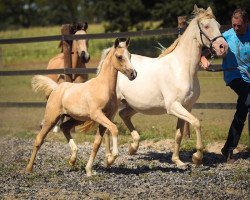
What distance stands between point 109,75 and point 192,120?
130cm

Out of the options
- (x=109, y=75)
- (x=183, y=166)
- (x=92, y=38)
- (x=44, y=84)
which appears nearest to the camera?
(x=109, y=75)

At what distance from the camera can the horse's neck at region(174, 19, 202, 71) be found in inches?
340

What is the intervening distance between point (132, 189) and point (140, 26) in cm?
3320

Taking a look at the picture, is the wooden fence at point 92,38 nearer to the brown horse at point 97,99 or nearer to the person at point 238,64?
the person at point 238,64

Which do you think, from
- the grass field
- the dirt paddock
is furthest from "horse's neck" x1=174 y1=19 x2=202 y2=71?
the grass field

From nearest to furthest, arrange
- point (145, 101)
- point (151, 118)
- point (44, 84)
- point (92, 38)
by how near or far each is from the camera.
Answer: point (44, 84), point (145, 101), point (92, 38), point (151, 118)

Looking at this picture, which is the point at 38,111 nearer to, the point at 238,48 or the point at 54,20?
the point at 238,48

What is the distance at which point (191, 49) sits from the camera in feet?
28.5

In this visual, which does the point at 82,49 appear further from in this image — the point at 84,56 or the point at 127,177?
the point at 127,177

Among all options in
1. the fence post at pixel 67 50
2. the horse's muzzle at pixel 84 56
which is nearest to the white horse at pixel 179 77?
the horse's muzzle at pixel 84 56

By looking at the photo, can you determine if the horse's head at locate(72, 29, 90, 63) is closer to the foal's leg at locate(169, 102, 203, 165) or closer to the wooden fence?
the wooden fence

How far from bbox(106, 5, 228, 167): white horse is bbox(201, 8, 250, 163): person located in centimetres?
33

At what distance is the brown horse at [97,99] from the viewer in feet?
25.8


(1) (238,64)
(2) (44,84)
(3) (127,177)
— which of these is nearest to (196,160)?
(3) (127,177)
